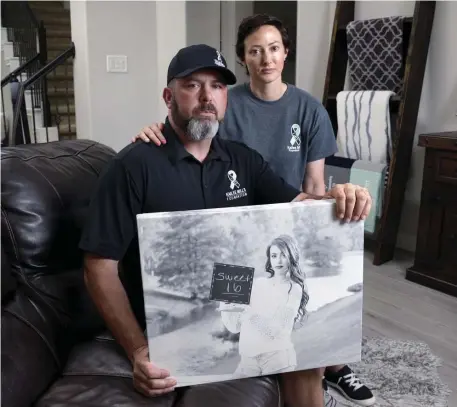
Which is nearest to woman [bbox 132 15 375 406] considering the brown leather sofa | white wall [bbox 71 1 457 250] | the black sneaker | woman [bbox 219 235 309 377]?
the brown leather sofa

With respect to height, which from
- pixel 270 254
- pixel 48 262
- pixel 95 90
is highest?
pixel 95 90

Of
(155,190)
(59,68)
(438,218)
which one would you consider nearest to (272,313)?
(155,190)

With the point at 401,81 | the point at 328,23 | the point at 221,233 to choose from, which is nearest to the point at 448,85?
the point at 401,81

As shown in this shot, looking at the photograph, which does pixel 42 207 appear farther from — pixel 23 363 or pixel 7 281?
pixel 23 363

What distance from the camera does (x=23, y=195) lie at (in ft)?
4.10

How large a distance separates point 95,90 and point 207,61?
2.68 m

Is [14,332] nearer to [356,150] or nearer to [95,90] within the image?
[356,150]

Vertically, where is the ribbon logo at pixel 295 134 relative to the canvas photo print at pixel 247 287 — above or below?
above

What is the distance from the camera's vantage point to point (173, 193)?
46.8 inches

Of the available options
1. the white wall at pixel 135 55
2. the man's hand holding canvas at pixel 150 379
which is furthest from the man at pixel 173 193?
the white wall at pixel 135 55

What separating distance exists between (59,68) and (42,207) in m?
4.75

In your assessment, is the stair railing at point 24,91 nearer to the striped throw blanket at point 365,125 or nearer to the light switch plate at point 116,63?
the light switch plate at point 116,63

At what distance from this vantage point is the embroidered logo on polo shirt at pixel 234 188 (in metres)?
1.28

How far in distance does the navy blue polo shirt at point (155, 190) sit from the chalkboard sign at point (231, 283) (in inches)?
9.2
